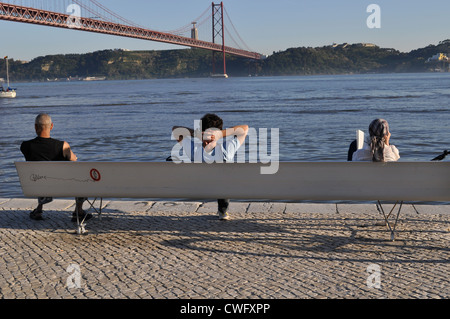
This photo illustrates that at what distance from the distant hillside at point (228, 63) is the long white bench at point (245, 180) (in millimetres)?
92021

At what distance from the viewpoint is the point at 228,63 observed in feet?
333

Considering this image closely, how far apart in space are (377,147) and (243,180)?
86 cm

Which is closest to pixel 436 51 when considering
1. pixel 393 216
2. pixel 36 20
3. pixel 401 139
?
pixel 36 20

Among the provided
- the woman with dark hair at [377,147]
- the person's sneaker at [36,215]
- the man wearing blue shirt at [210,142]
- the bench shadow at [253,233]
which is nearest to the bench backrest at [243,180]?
the woman with dark hair at [377,147]

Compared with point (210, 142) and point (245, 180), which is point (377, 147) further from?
point (210, 142)

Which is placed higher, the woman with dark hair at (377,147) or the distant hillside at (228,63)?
the distant hillside at (228,63)

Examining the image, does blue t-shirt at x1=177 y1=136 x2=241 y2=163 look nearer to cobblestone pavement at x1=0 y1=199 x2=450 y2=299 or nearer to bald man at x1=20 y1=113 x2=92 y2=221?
cobblestone pavement at x1=0 y1=199 x2=450 y2=299

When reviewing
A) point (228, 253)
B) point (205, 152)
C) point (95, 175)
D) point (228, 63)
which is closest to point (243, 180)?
point (228, 253)

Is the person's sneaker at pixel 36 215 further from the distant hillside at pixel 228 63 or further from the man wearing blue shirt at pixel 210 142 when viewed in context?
the distant hillside at pixel 228 63

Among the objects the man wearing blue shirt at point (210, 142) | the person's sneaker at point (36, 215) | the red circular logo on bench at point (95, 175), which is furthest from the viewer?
the person's sneaker at point (36, 215)

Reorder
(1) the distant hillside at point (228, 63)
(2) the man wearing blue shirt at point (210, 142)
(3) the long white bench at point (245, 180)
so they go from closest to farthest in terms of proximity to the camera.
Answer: (3) the long white bench at point (245, 180), (2) the man wearing blue shirt at point (210, 142), (1) the distant hillside at point (228, 63)

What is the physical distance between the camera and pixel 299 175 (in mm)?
3566

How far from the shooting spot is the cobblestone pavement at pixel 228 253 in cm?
291

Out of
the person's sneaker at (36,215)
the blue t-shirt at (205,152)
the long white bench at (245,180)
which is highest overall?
the blue t-shirt at (205,152)
